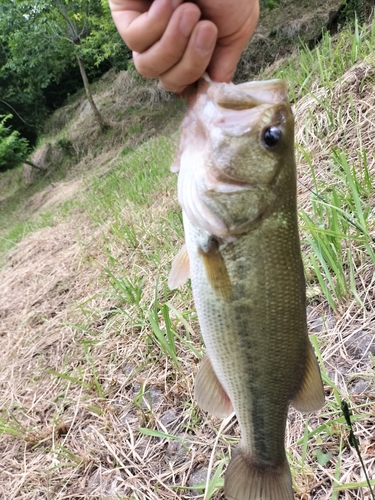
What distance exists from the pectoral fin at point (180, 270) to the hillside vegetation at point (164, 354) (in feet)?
2.05

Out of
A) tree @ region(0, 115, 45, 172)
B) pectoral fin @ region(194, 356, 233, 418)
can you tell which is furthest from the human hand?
tree @ region(0, 115, 45, 172)

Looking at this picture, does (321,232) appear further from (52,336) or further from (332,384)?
(52,336)

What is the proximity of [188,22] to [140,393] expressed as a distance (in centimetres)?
169

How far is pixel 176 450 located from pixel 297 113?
316 cm

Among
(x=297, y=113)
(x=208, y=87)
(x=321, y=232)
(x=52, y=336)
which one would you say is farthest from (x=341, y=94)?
(x=52, y=336)

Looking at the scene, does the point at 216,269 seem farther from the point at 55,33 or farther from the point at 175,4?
the point at 55,33

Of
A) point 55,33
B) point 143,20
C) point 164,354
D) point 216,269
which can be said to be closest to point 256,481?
point 216,269

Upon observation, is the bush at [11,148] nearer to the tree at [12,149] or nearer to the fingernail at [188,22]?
the tree at [12,149]

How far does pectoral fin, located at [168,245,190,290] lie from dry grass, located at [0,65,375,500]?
0.74 m

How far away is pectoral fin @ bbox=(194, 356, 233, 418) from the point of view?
4.49 ft

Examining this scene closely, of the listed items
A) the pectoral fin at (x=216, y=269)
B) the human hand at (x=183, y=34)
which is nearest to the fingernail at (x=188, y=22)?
the human hand at (x=183, y=34)

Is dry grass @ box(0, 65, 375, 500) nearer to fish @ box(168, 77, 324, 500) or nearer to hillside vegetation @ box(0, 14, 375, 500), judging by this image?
hillside vegetation @ box(0, 14, 375, 500)

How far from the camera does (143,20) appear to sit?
1159 millimetres

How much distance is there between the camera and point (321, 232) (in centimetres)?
201
